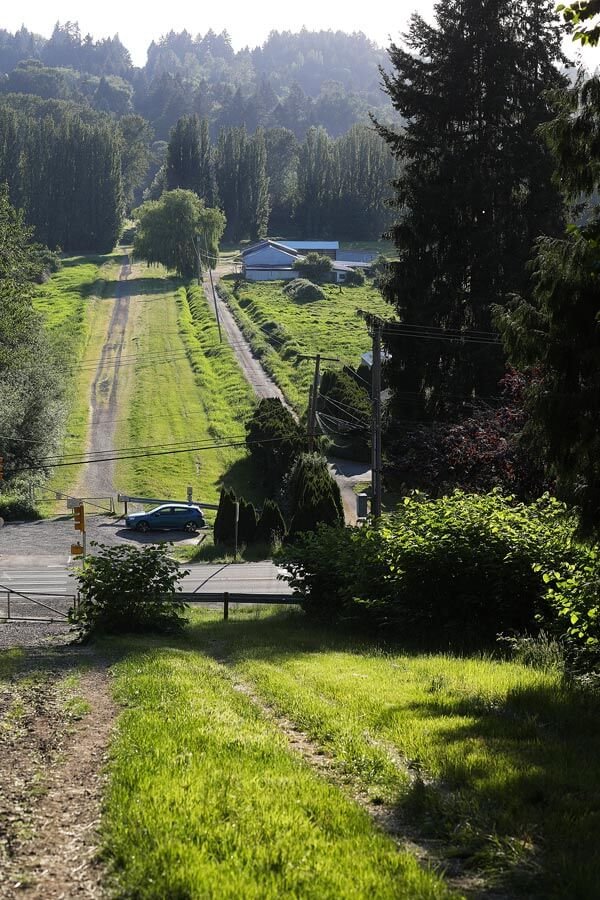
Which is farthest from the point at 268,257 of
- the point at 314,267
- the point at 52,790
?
the point at 52,790

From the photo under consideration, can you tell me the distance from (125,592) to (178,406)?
50836 millimetres

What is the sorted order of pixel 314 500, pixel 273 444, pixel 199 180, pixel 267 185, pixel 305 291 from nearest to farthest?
pixel 314 500
pixel 273 444
pixel 305 291
pixel 199 180
pixel 267 185

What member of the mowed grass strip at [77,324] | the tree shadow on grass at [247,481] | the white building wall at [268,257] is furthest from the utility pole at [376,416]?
the white building wall at [268,257]

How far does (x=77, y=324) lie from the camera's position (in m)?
93.9

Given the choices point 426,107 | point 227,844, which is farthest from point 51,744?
point 426,107

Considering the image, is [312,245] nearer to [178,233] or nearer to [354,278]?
[354,278]

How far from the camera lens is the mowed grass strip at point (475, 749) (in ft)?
17.3

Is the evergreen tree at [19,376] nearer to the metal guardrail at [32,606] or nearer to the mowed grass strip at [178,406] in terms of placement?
the mowed grass strip at [178,406]

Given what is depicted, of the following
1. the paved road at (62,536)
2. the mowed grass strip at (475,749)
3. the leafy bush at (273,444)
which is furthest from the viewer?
the leafy bush at (273,444)

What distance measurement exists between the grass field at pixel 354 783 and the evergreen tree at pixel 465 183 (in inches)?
959

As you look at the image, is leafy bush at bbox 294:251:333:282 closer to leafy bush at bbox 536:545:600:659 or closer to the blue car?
the blue car

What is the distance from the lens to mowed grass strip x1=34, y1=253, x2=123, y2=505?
60750 millimetres

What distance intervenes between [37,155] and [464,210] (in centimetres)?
12612

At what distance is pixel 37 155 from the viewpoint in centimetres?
14650
